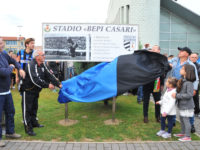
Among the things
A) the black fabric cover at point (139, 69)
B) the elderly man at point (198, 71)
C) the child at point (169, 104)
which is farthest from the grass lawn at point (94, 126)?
the elderly man at point (198, 71)

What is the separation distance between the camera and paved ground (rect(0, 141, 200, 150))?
3992mm

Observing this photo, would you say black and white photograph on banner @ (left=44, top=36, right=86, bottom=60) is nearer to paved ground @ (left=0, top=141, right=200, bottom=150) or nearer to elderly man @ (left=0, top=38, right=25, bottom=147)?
elderly man @ (left=0, top=38, right=25, bottom=147)

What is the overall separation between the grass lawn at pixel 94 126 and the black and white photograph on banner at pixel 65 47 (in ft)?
5.95

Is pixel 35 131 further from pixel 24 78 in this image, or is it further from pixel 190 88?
pixel 190 88

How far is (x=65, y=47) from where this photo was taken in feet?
20.4

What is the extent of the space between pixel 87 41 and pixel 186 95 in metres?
3.38

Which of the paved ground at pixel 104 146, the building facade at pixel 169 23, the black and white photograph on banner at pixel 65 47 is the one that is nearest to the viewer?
the paved ground at pixel 104 146

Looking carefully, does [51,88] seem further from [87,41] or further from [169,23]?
[169,23]

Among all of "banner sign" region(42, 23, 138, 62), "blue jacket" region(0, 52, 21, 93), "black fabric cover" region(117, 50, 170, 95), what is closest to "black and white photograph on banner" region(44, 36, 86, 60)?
"banner sign" region(42, 23, 138, 62)

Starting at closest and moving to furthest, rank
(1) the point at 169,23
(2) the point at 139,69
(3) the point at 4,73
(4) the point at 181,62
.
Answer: (3) the point at 4,73 < (4) the point at 181,62 < (2) the point at 139,69 < (1) the point at 169,23

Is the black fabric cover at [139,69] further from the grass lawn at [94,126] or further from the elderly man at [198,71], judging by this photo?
the elderly man at [198,71]

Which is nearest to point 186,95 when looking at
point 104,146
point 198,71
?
point 104,146

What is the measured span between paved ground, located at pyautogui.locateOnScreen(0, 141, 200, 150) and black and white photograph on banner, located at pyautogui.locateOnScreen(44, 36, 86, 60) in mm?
2847

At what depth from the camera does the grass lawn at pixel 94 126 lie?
4.52 m
